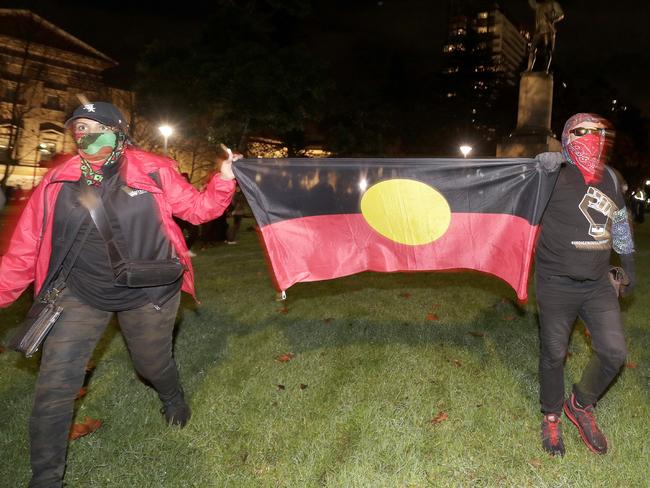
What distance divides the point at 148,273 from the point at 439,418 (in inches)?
99.1

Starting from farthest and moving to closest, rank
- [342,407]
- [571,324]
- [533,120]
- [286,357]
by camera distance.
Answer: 1. [533,120]
2. [286,357]
3. [342,407]
4. [571,324]

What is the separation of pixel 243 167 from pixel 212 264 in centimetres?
791

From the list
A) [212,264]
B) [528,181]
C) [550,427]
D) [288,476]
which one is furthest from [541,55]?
[288,476]

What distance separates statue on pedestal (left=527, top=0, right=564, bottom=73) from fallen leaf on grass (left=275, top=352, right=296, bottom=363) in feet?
40.5

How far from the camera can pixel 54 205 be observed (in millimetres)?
3100

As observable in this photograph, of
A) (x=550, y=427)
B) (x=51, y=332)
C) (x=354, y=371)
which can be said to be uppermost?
(x=51, y=332)

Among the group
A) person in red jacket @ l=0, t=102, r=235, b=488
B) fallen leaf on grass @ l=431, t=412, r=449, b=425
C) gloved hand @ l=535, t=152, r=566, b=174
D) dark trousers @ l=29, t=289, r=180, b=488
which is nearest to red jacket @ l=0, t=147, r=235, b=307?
person in red jacket @ l=0, t=102, r=235, b=488

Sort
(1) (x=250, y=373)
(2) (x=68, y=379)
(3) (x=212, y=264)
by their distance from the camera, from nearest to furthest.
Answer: (2) (x=68, y=379)
(1) (x=250, y=373)
(3) (x=212, y=264)

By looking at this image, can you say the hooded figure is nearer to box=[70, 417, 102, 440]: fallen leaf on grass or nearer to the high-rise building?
box=[70, 417, 102, 440]: fallen leaf on grass

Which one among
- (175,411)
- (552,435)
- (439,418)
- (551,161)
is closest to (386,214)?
(551,161)

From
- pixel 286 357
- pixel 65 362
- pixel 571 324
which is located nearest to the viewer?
pixel 65 362

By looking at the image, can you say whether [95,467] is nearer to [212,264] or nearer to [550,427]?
[550,427]

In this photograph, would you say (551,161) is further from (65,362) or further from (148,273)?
(65,362)

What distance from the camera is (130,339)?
11.6ft
